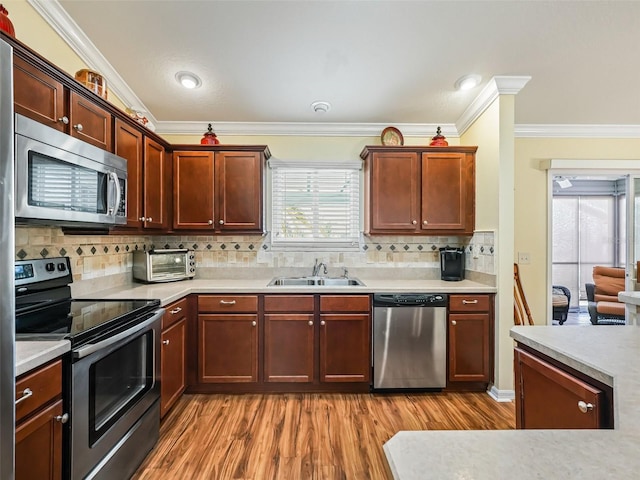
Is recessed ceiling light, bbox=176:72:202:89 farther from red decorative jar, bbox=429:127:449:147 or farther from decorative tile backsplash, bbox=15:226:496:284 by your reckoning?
red decorative jar, bbox=429:127:449:147

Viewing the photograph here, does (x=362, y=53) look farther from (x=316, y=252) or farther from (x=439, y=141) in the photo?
(x=316, y=252)

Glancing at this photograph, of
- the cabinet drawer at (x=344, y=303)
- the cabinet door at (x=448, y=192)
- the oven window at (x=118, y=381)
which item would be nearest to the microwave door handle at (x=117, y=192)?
the oven window at (x=118, y=381)

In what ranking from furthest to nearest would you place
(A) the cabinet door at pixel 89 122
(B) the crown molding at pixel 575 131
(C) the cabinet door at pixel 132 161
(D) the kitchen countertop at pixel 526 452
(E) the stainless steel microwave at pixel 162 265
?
(B) the crown molding at pixel 575 131 < (E) the stainless steel microwave at pixel 162 265 < (C) the cabinet door at pixel 132 161 < (A) the cabinet door at pixel 89 122 < (D) the kitchen countertop at pixel 526 452

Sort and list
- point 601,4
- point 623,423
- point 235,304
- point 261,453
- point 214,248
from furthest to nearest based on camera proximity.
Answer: point 214,248 < point 235,304 < point 261,453 < point 601,4 < point 623,423

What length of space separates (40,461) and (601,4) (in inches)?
135

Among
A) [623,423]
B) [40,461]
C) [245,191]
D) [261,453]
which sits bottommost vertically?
[261,453]

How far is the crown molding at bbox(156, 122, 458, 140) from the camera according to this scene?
337 centimetres

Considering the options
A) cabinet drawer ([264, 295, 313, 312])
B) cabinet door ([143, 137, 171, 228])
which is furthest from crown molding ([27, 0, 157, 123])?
cabinet drawer ([264, 295, 313, 312])

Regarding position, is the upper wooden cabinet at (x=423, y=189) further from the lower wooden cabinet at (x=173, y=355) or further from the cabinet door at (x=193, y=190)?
the lower wooden cabinet at (x=173, y=355)

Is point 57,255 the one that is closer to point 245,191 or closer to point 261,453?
point 245,191

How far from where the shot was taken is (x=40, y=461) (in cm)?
116

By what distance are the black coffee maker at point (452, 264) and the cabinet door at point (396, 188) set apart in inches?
15.7

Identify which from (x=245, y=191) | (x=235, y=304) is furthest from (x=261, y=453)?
(x=245, y=191)

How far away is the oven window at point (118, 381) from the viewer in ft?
4.83
